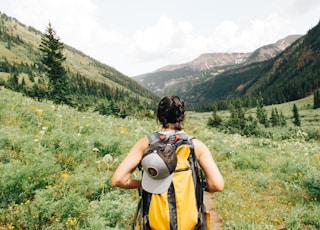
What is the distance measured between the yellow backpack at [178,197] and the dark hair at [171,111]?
0.18m

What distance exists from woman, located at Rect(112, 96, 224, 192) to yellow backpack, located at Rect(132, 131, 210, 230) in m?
0.09

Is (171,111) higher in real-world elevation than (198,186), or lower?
higher

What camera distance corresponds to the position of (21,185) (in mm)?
→ 5176

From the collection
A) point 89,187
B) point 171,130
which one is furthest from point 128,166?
point 89,187

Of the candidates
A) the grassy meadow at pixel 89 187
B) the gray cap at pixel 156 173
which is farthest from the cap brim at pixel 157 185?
the grassy meadow at pixel 89 187

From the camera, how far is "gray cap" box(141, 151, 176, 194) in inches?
Answer: 101

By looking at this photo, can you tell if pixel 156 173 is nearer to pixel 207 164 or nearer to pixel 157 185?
pixel 157 185

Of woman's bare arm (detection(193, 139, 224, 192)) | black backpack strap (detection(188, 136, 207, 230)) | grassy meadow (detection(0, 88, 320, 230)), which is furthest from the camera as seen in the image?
grassy meadow (detection(0, 88, 320, 230))

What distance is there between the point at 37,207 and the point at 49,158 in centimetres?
196

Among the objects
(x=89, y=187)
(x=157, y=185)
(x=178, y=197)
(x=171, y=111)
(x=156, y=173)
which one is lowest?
(x=89, y=187)

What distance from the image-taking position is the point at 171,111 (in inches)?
117

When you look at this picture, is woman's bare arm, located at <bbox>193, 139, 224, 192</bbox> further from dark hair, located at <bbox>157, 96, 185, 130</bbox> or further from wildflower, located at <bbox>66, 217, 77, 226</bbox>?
wildflower, located at <bbox>66, 217, 77, 226</bbox>

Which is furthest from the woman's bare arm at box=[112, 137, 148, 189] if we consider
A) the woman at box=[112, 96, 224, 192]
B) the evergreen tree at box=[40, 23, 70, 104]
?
the evergreen tree at box=[40, 23, 70, 104]

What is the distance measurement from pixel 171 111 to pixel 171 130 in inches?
8.6
